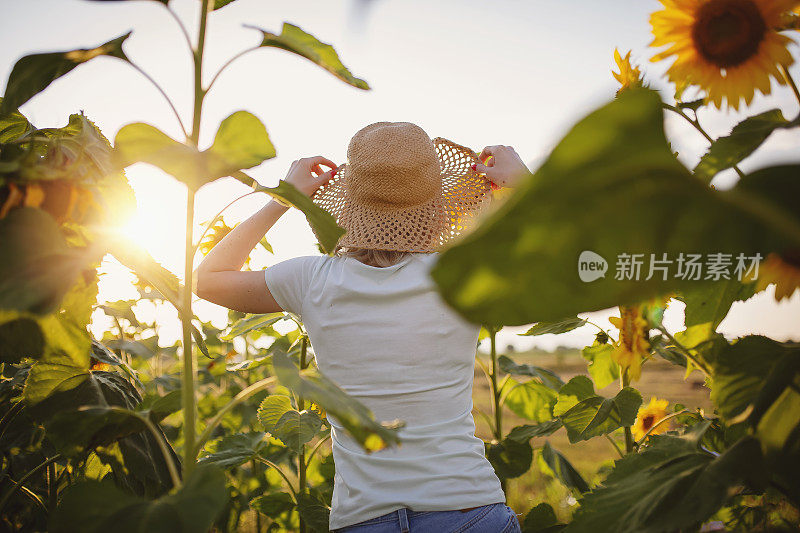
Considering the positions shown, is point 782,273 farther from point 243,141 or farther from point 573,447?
point 573,447

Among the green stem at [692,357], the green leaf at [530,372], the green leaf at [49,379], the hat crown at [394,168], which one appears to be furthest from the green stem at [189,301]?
the green leaf at [530,372]

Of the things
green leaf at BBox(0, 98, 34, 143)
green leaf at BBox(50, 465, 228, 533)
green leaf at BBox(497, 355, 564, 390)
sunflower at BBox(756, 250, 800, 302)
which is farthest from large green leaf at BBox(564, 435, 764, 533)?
green leaf at BBox(497, 355, 564, 390)

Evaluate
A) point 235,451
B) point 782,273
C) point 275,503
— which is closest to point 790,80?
point 782,273

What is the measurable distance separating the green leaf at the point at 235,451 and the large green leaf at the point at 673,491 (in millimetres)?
1172

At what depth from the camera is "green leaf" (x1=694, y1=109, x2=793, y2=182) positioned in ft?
2.19

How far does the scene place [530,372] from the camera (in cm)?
209

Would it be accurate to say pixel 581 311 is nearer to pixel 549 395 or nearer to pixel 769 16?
pixel 769 16

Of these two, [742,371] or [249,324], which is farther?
[249,324]

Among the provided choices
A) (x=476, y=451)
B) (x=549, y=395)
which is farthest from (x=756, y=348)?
(x=549, y=395)

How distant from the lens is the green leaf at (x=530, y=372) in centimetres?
208

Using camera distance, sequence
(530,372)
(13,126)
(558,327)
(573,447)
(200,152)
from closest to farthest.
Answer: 1. (200,152)
2. (13,126)
3. (558,327)
4. (530,372)
5. (573,447)

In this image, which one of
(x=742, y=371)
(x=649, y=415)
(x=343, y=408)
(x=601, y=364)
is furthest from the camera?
(x=649, y=415)

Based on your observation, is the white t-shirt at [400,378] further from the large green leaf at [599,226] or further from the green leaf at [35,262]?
the large green leaf at [599,226]

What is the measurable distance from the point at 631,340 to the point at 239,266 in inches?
37.5
